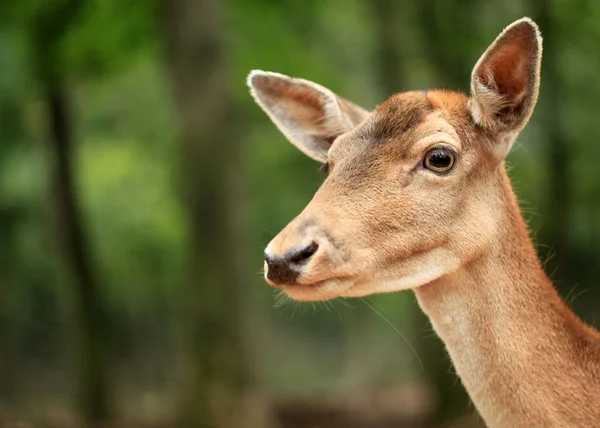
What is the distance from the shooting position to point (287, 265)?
385cm

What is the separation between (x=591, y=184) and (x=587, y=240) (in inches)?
65.1

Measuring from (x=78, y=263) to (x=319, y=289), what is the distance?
1207cm

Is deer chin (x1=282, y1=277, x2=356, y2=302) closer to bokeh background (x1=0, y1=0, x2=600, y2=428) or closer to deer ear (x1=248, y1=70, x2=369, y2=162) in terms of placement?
bokeh background (x1=0, y1=0, x2=600, y2=428)

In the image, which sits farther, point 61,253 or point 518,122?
point 61,253

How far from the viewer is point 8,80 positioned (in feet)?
44.6

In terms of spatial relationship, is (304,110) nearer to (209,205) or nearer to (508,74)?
(508,74)

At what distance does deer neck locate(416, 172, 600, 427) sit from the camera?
13.9ft

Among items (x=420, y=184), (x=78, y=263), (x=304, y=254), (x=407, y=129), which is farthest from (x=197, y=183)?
(x=304, y=254)

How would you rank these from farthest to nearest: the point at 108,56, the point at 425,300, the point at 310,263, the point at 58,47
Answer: the point at 108,56, the point at 58,47, the point at 425,300, the point at 310,263

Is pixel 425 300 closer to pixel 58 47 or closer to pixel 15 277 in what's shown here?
pixel 58 47

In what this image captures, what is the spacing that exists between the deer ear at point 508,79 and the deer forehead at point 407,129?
4.4 inches

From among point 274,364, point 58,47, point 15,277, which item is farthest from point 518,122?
point 274,364

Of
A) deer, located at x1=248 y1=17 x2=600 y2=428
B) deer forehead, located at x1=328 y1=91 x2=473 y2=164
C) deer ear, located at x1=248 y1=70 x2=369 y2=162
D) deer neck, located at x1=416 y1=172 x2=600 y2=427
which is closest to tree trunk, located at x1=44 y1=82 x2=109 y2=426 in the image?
deer ear, located at x1=248 y1=70 x2=369 y2=162

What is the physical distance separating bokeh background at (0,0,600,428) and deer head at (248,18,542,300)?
51 centimetres
